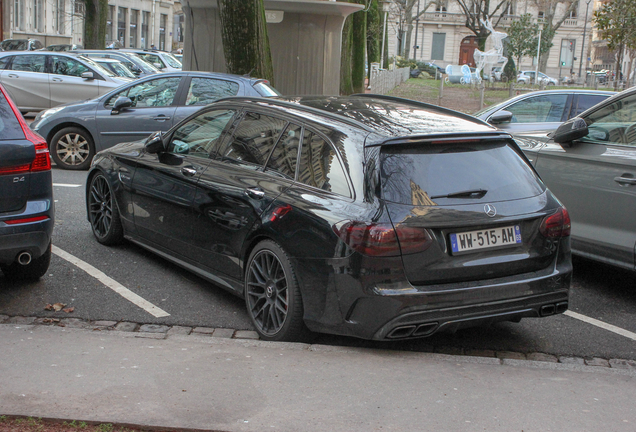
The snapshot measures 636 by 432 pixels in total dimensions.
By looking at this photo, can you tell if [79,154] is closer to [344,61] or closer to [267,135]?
[267,135]

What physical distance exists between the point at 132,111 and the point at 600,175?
7489mm

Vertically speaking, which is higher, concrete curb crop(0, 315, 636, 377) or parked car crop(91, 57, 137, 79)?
parked car crop(91, 57, 137, 79)

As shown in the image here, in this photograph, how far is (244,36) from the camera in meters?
14.3

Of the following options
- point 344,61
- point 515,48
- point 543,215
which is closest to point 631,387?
point 543,215

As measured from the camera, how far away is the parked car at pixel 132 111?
37.2 feet

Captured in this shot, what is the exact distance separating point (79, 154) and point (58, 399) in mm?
8888

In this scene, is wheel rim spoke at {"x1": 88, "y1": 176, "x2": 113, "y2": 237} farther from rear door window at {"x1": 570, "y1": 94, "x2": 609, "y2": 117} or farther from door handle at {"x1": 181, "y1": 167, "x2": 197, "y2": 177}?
rear door window at {"x1": 570, "y1": 94, "x2": 609, "y2": 117}

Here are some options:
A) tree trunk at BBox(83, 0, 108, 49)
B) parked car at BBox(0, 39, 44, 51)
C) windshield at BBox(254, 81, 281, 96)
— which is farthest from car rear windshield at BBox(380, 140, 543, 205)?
parked car at BBox(0, 39, 44, 51)

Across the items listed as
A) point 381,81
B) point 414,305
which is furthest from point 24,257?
point 381,81

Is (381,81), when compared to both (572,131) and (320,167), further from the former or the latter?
(320,167)

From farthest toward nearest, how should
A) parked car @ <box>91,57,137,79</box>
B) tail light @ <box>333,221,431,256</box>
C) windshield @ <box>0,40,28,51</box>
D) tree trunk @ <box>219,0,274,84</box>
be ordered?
1. windshield @ <box>0,40,28,51</box>
2. parked car @ <box>91,57,137,79</box>
3. tree trunk @ <box>219,0,274,84</box>
4. tail light @ <box>333,221,431,256</box>

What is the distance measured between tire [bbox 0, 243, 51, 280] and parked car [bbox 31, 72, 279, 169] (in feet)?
17.9

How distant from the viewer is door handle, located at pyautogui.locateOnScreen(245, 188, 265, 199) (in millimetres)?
5064

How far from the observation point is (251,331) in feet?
17.6
